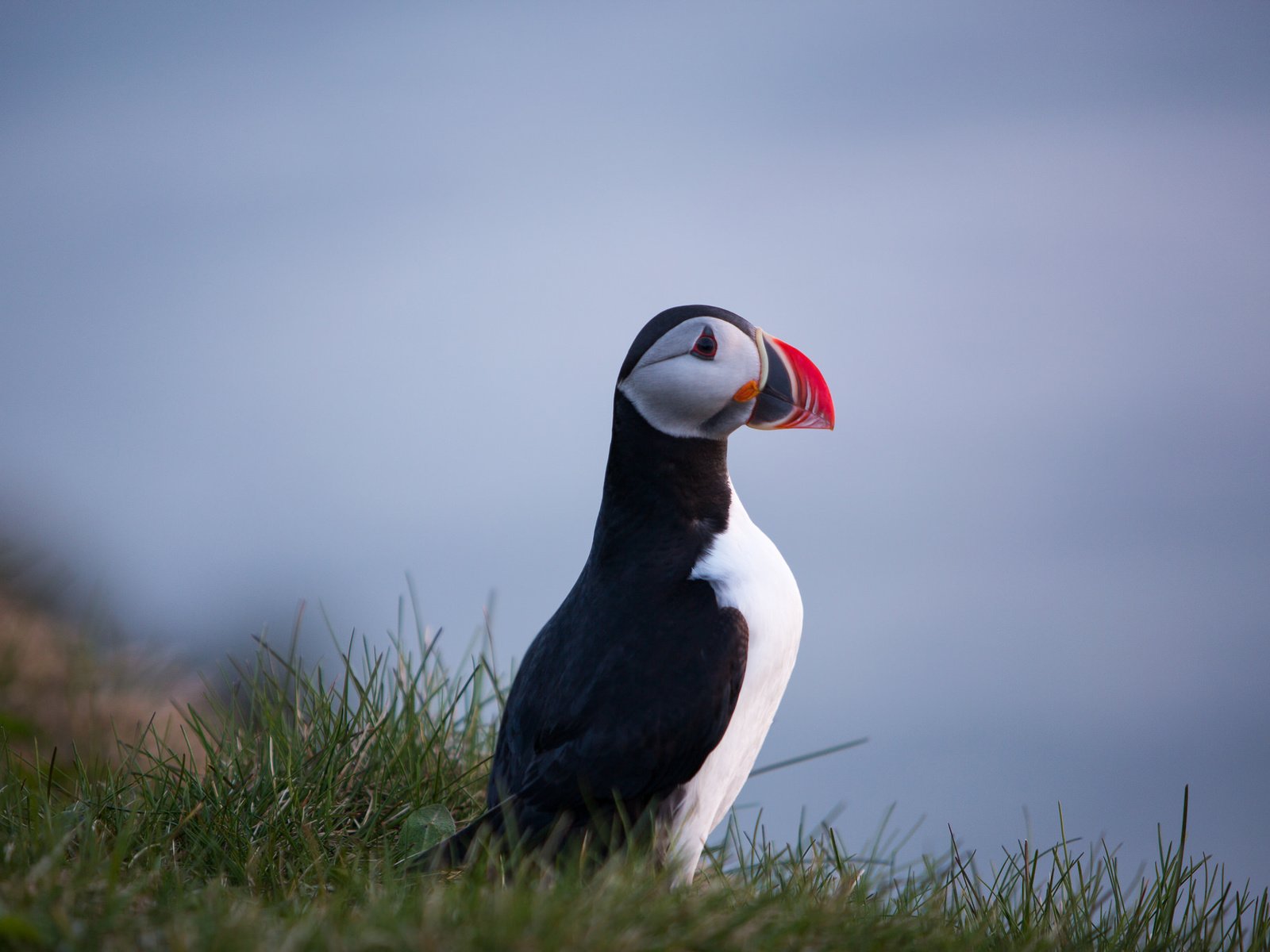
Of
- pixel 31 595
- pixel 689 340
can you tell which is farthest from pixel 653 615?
pixel 31 595

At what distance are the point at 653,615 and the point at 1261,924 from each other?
8.28ft

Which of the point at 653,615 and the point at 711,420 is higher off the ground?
the point at 711,420

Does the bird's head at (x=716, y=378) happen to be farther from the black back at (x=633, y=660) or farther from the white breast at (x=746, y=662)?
A: the white breast at (x=746, y=662)

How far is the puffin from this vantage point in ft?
12.2

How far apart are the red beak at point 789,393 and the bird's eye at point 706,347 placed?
0.18m

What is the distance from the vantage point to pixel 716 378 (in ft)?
13.1

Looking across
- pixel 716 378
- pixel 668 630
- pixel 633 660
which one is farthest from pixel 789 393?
pixel 633 660

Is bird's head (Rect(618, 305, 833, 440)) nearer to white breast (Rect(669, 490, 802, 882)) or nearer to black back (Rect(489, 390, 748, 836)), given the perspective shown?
black back (Rect(489, 390, 748, 836))

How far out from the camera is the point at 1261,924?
4188 millimetres

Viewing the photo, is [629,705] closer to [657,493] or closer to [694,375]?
[657,493]

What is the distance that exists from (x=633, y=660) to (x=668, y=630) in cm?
16

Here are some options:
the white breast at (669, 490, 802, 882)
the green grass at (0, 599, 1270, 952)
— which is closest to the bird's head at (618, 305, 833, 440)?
the white breast at (669, 490, 802, 882)

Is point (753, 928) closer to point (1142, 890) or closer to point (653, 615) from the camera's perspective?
point (653, 615)

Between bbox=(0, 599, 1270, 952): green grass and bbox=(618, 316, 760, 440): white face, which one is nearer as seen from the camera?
bbox=(0, 599, 1270, 952): green grass
